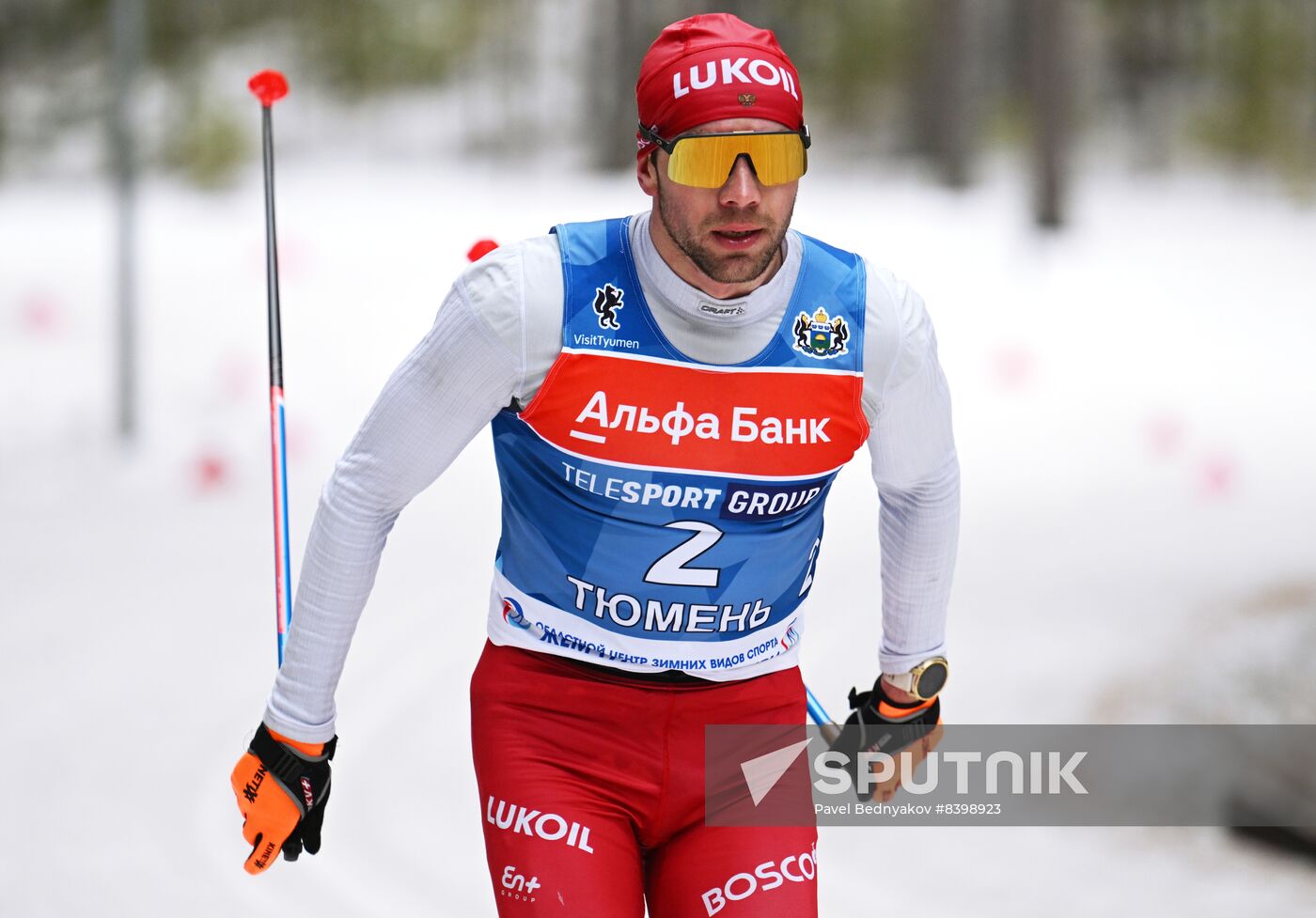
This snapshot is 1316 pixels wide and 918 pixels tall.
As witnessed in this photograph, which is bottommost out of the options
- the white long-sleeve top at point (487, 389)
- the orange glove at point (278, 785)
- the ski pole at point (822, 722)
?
the ski pole at point (822, 722)

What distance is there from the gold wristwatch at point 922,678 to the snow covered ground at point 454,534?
84cm

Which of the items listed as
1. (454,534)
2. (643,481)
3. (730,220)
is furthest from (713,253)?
(454,534)

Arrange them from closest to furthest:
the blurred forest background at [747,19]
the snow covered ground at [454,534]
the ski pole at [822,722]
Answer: the ski pole at [822,722] < the snow covered ground at [454,534] < the blurred forest background at [747,19]

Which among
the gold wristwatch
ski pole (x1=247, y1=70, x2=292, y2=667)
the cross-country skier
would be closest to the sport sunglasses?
the cross-country skier

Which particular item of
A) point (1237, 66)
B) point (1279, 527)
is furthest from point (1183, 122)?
point (1279, 527)

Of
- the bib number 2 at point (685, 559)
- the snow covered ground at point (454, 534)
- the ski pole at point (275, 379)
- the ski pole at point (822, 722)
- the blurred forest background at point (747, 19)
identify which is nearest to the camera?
the bib number 2 at point (685, 559)

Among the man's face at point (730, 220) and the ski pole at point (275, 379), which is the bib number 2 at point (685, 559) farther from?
the ski pole at point (275, 379)

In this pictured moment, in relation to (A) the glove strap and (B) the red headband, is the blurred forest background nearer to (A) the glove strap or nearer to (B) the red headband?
(B) the red headband

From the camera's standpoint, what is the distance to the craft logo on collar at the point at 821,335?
2926 millimetres

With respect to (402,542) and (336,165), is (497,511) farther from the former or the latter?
(336,165)

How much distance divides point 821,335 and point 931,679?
87 cm

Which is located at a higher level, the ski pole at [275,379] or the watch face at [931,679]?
the ski pole at [275,379]

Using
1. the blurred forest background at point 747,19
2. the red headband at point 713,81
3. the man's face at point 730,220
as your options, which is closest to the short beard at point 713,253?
the man's face at point 730,220

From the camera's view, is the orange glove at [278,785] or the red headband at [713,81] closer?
the red headband at [713,81]
